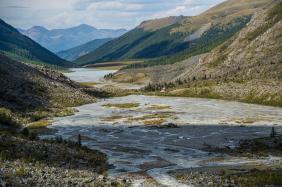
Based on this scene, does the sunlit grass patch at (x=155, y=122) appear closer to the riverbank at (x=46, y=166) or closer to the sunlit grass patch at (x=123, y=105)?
the sunlit grass patch at (x=123, y=105)

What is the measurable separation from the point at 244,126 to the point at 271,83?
7399 centimetres

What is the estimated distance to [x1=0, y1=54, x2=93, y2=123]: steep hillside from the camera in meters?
139

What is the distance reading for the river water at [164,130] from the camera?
2753 inches

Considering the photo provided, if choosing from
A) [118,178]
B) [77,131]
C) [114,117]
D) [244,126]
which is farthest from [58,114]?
[118,178]

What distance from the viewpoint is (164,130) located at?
383 feet

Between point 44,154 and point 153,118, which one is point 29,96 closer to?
point 153,118

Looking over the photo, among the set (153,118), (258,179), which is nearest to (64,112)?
(153,118)

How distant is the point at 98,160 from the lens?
213ft

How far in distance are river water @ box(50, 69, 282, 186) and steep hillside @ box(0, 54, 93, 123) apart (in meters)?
7.87

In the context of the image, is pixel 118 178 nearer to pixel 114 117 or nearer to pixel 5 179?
pixel 5 179

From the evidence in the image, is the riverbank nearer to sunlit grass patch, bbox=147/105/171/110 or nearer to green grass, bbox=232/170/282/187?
green grass, bbox=232/170/282/187

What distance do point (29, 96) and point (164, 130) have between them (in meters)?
64.4

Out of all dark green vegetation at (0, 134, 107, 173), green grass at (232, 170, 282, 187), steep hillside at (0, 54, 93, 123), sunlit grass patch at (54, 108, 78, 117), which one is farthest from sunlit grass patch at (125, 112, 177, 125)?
green grass at (232, 170, 282, 187)

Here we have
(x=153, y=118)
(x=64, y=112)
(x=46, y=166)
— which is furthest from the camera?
(x=64, y=112)
